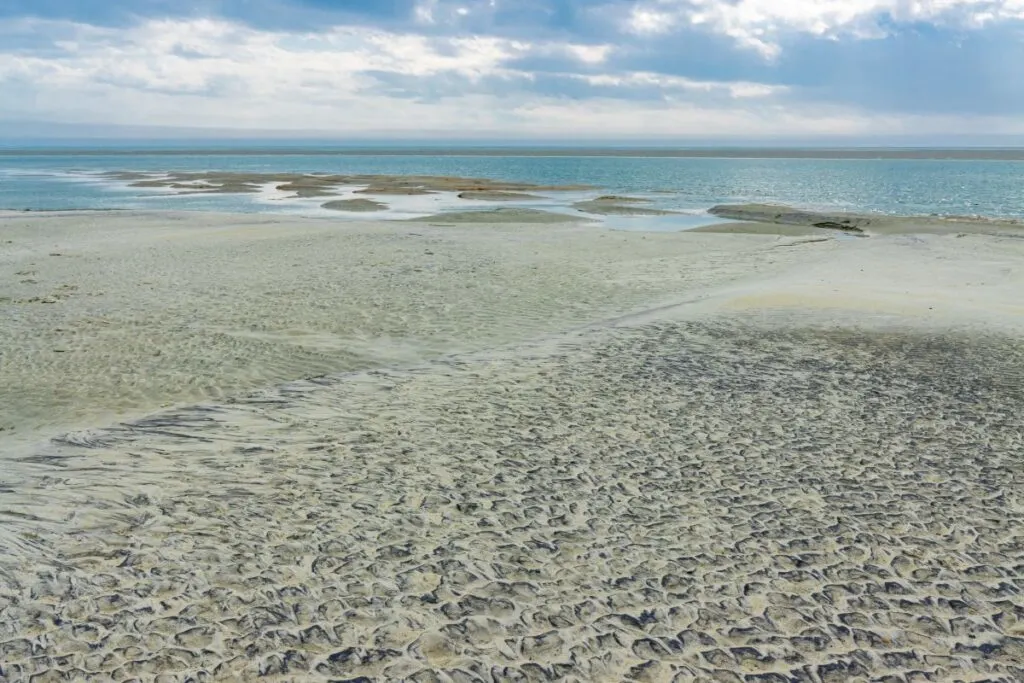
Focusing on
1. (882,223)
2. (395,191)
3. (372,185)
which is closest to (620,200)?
(395,191)

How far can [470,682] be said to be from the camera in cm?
514

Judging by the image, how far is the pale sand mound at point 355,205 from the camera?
41.3 meters

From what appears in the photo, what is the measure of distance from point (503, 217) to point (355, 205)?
1003cm

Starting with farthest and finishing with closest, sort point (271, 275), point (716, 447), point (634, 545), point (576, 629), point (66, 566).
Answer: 1. point (271, 275)
2. point (716, 447)
3. point (634, 545)
4. point (66, 566)
5. point (576, 629)

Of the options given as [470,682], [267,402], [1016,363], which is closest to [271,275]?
[267,402]

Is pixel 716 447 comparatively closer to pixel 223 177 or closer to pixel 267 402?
pixel 267 402

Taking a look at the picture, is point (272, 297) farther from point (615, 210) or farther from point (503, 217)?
point (615, 210)

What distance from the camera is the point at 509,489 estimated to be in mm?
7836

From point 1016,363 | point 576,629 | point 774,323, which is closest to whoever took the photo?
point 576,629

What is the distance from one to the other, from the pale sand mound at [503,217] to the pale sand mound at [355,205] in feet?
17.3

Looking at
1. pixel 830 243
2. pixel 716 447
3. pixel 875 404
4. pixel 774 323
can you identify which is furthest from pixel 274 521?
pixel 830 243

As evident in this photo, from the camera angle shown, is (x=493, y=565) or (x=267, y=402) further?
(x=267, y=402)

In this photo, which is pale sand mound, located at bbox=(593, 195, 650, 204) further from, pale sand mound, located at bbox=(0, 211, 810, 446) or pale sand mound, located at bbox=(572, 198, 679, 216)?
pale sand mound, located at bbox=(0, 211, 810, 446)

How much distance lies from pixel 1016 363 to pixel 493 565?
30.6 feet
